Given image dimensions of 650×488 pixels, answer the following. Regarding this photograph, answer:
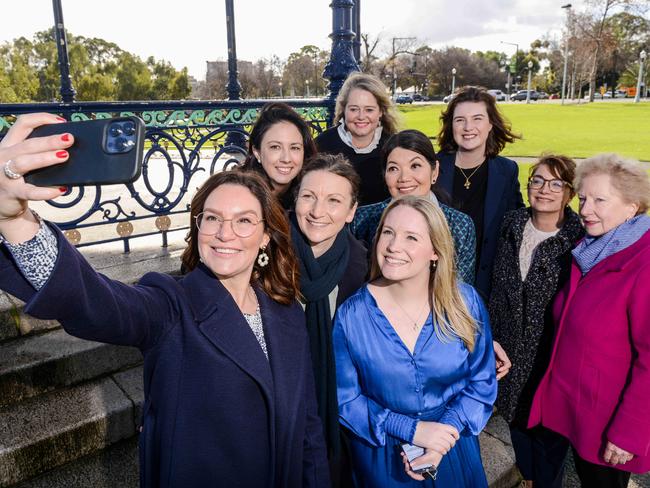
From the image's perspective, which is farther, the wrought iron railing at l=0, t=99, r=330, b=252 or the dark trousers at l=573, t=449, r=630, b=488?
the wrought iron railing at l=0, t=99, r=330, b=252

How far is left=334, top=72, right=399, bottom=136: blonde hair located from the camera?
13.1 ft

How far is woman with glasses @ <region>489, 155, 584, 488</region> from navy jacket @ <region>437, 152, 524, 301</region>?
34 cm

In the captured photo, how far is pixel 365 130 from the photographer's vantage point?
3967 mm

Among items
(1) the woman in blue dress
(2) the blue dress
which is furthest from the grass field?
(2) the blue dress

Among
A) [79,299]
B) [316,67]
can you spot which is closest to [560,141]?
[79,299]

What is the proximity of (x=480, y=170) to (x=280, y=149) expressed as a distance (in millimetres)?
1536

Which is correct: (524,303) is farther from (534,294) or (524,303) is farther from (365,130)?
(365,130)

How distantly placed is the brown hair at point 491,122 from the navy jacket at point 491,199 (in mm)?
76

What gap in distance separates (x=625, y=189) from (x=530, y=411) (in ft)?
4.48

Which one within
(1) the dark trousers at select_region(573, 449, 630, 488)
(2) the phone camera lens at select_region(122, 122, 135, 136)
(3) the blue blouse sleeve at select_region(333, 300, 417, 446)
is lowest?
(1) the dark trousers at select_region(573, 449, 630, 488)

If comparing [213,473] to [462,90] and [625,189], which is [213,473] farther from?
[462,90]

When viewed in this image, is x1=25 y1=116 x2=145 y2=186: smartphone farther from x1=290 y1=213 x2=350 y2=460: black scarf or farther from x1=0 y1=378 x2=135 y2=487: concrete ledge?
x1=0 y1=378 x2=135 y2=487: concrete ledge

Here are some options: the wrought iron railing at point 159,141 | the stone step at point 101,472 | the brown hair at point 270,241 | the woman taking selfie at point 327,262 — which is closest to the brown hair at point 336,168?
the woman taking selfie at point 327,262

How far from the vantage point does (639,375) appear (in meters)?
2.27
